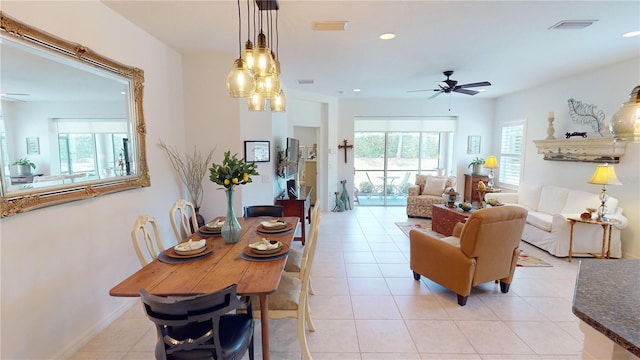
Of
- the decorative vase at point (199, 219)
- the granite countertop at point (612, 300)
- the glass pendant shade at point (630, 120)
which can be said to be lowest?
the decorative vase at point (199, 219)

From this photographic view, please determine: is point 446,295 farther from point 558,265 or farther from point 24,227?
point 24,227

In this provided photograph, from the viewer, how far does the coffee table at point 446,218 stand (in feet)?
16.0

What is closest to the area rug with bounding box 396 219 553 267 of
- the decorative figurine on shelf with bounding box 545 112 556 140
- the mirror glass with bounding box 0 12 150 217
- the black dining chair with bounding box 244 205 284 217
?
the decorative figurine on shelf with bounding box 545 112 556 140

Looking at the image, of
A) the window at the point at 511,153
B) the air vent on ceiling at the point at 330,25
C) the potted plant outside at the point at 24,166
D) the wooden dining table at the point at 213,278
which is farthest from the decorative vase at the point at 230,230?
the window at the point at 511,153

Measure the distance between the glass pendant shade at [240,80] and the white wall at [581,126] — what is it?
5247 mm

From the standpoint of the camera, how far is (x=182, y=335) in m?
1.70

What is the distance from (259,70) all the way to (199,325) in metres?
1.68

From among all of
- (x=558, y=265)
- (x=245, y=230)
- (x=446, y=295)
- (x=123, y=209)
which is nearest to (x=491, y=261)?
(x=446, y=295)

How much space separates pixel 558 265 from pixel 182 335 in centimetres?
469

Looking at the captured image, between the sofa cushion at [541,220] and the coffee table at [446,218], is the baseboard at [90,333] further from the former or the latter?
the sofa cushion at [541,220]

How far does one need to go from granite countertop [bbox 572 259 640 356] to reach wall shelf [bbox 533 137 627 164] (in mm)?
3900

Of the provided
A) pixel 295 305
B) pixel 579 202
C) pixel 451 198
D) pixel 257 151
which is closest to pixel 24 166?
pixel 295 305

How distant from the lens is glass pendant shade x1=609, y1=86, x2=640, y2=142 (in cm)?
→ 142

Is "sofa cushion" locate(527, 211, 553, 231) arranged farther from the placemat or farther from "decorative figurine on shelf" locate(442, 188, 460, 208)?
the placemat
